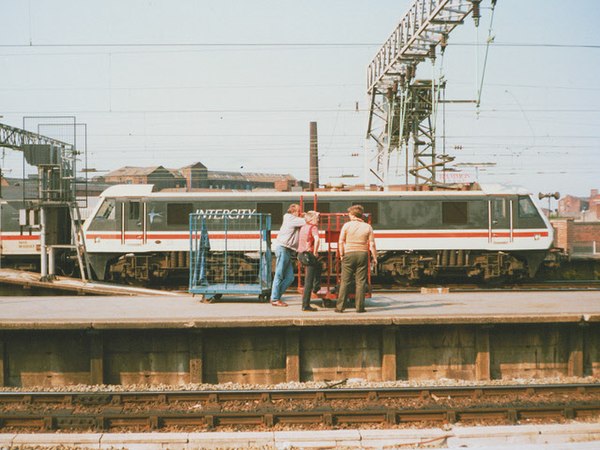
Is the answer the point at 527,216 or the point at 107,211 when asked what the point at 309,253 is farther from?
the point at 527,216

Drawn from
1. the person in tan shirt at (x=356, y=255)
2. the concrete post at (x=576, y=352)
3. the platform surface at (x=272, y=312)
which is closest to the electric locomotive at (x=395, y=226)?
the platform surface at (x=272, y=312)

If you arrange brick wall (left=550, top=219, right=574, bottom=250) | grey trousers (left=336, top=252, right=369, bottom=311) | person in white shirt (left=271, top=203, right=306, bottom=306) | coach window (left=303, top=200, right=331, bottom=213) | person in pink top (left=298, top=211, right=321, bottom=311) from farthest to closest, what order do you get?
1. brick wall (left=550, top=219, right=574, bottom=250)
2. coach window (left=303, top=200, right=331, bottom=213)
3. person in white shirt (left=271, top=203, right=306, bottom=306)
4. person in pink top (left=298, top=211, right=321, bottom=311)
5. grey trousers (left=336, top=252, right=369, bottom=311)

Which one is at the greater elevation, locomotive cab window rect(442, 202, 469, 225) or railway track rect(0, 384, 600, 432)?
locomotive cab window rect(442, 202, 469, 225)

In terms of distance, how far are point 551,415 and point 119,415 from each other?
547 centimetres

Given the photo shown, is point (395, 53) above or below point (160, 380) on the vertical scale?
above

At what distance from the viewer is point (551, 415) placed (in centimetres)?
753

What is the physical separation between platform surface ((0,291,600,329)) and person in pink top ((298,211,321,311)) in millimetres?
418

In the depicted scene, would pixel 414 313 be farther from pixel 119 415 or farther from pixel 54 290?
pixel 54 290

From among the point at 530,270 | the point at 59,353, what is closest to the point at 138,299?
the point at 59,353

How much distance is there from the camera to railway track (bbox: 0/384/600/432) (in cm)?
722

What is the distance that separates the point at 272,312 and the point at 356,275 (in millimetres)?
1564

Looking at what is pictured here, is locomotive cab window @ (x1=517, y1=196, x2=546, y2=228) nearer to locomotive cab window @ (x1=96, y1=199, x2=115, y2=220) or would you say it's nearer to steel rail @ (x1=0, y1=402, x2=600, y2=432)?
steel rail @ (x1=0, y1=402, x2=600, y2=432)

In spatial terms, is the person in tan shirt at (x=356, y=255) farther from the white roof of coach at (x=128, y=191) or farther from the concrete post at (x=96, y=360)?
the white roof of coach at (x=128, y=191)

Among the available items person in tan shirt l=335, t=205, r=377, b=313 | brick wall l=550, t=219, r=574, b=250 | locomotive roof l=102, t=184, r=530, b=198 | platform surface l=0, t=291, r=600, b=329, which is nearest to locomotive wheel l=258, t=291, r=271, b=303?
platform surface l=0, t=291, r=600, b=329
